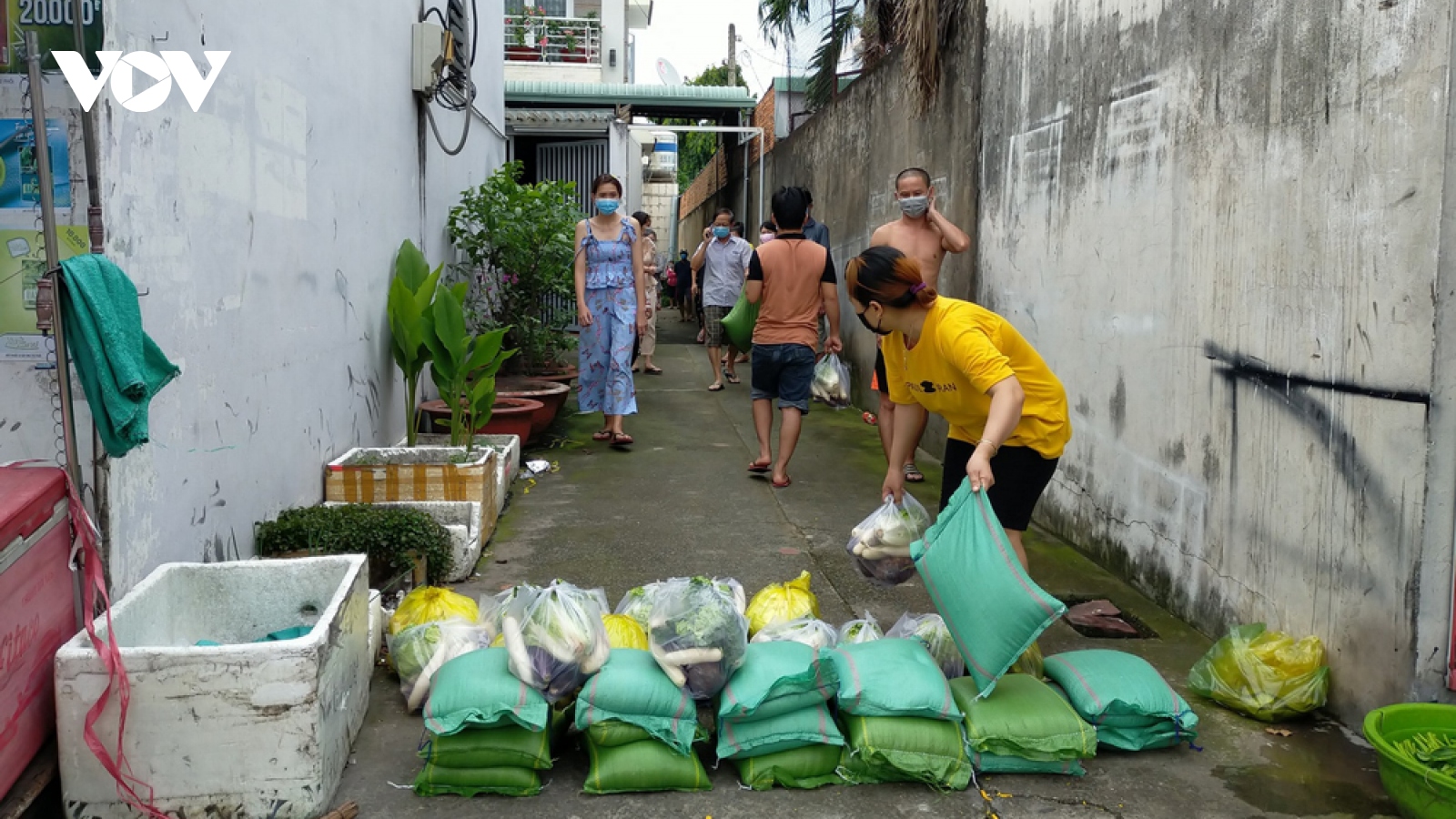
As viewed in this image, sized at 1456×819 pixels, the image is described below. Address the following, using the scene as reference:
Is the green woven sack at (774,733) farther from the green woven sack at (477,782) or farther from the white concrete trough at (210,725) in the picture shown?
the white concrete trough at (210,725)

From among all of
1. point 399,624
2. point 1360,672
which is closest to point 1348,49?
point 1360,672

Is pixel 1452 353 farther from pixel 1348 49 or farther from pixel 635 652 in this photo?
pixel 635 652

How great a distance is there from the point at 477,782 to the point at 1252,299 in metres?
2.95

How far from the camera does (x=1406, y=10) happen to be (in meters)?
3.02

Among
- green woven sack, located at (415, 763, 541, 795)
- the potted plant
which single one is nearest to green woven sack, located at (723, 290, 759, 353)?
the potted plant

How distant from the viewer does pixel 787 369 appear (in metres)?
6.51

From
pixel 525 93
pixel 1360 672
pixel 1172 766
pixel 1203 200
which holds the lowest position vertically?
pixel 1172 766

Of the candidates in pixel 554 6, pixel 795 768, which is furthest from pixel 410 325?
pixel 554 6

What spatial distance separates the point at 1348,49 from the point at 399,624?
3.52m

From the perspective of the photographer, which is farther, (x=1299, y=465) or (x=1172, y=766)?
(x=1299, y=465)

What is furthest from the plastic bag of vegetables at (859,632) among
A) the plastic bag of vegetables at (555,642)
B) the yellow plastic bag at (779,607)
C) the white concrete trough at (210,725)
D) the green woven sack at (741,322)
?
the green woven sack at (741,322)

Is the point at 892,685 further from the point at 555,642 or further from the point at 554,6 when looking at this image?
the point at 554,6

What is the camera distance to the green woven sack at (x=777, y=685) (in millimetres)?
3016

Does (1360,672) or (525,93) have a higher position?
(525,93)
